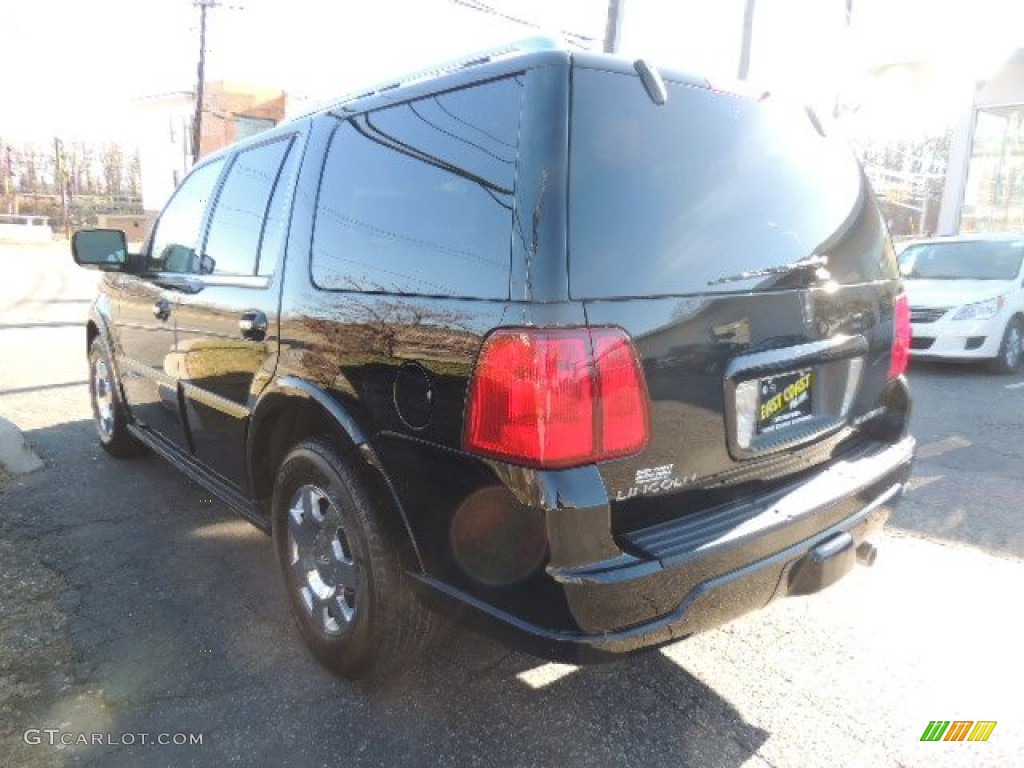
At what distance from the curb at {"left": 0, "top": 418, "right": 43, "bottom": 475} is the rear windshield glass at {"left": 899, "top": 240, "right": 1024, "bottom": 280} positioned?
8.80 metres

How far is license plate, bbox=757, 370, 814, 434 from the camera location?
2141 millimetres

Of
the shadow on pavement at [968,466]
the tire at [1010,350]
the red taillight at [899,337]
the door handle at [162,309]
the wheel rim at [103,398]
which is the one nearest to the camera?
the red taillight at [899,337]

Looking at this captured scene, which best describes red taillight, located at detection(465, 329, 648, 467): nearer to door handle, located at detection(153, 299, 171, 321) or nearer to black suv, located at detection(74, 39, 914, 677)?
black suv, located at detection(74, 39, 914, 677)

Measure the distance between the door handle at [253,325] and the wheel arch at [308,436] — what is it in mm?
223

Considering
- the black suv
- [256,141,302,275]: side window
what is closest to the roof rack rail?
the black suv

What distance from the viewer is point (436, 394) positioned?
1.96 m

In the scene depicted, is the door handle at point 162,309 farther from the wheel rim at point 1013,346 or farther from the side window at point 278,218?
the wheel rim at point 1013,346

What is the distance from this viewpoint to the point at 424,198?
2.14 meters

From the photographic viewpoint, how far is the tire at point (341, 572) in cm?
225

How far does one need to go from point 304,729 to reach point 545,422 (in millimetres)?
1343

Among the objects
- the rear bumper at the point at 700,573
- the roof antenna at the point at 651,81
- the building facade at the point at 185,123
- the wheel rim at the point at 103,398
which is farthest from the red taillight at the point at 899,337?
the building facade at the point at 185,123

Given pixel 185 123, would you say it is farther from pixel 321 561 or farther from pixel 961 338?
pixel 321 561

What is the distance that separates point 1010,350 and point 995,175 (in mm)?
13486

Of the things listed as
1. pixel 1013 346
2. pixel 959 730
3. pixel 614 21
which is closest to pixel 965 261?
pixel 1013 346
